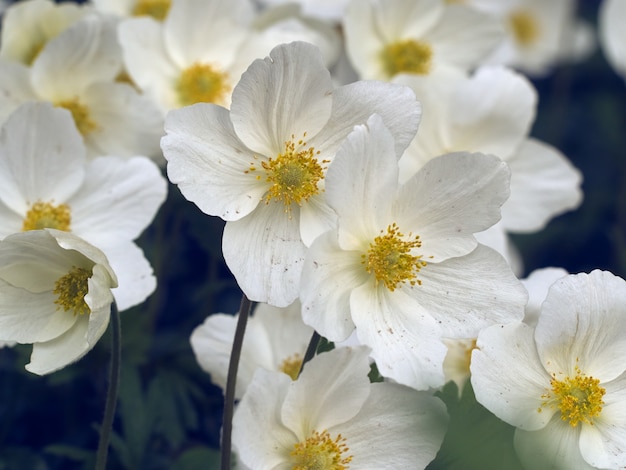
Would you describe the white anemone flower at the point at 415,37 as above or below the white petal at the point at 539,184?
above

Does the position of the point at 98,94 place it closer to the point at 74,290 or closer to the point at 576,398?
the point at 74,290

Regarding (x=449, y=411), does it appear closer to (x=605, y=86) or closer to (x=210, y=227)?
(x=210, y=227)

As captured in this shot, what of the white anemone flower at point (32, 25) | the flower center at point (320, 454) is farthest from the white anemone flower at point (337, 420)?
the white anemone flower at point (32, 25)

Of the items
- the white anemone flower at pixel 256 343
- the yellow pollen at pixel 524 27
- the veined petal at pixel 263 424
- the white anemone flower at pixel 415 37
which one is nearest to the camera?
the veined petal at pixel 263 424

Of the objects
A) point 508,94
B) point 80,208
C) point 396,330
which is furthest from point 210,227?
point 396,330

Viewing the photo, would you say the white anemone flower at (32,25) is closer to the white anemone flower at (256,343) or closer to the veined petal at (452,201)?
the white anemone flower at (256,343)

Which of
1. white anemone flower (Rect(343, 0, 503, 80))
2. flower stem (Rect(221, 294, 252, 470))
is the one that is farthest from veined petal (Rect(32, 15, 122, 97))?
flower stem (Rect(221, 294, 252, 470))
